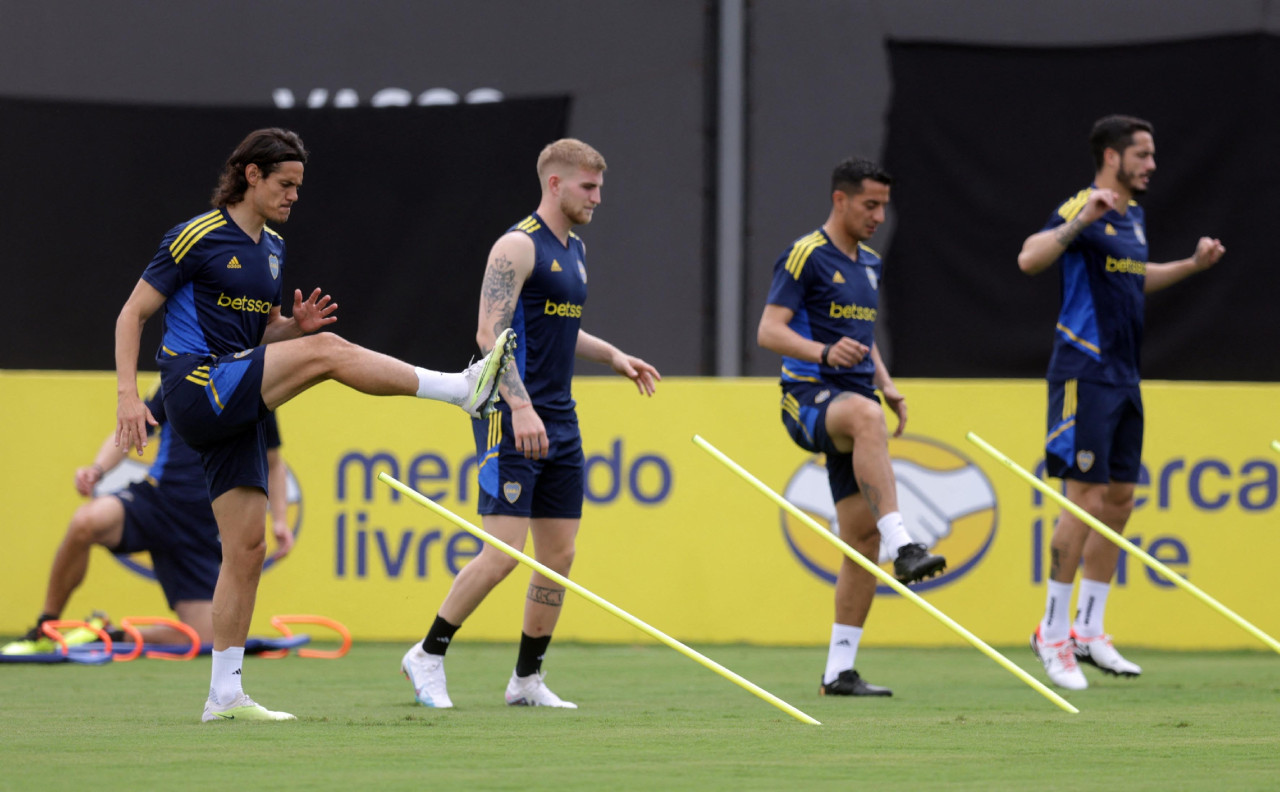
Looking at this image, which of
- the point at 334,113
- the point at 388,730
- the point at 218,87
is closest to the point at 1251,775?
the point at 388,730

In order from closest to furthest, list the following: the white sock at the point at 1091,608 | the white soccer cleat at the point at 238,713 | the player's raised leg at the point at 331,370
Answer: the player's raised leg at the point at 331,370
the white soccer cleat at the point at 238,713
the white sock at the point at 1091,608

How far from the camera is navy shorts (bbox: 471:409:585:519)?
5.69 metres

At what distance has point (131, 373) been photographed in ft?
15.9

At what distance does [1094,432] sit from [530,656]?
2.65 m

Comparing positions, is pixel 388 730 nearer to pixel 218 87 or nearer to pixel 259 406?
pixel 259 406

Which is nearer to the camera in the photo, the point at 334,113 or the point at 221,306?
the point at 221,306

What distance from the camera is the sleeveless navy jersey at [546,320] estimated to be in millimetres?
5777

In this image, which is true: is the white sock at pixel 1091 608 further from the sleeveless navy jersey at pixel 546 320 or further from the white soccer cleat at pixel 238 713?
the white soccer cleat at pixel 238 713

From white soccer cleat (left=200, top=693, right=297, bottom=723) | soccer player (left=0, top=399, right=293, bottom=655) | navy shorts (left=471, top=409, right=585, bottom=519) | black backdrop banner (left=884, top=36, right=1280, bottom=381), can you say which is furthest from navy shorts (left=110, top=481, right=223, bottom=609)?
black backdrop banner (left=884, top=36, right=1280, bottom=381)

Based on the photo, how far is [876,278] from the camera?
21.6ft

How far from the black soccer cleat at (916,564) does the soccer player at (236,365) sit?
1.68 m

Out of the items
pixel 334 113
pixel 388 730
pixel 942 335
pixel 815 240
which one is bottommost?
pixel 388 730

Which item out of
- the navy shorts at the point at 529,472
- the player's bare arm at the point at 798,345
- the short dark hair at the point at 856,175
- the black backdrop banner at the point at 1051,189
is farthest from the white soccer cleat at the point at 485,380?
the black backdrop banner at the point at 1051,189

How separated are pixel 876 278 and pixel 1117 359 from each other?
117 cm
